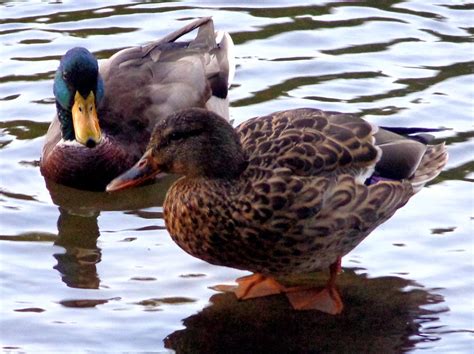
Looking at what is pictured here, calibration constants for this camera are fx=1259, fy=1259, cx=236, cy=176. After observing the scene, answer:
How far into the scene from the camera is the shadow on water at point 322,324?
19.6 ft

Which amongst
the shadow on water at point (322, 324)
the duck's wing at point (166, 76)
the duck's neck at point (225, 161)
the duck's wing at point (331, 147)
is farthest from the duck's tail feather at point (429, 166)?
the duck's wing at point (166, 76)

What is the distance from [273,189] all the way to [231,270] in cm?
101

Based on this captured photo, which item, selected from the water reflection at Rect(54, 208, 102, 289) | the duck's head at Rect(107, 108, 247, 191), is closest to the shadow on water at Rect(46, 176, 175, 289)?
the water reflection at Rect(54, 208, 102, 289)

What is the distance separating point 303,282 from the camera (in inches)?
264

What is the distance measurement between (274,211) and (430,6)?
4.80 metres

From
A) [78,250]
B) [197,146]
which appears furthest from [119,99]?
[197,146]

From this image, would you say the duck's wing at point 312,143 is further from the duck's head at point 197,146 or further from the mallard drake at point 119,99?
the mallard drake at point 119,99

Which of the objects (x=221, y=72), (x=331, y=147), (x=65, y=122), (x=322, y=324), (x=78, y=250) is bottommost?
(x=322, y=324)

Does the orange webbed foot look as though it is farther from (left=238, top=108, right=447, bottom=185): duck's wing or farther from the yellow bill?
the yellow bill

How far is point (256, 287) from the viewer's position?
6.57 meters

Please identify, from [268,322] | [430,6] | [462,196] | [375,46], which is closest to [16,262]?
[268,322]

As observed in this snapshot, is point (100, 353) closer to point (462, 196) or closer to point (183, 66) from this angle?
point (462, 196)

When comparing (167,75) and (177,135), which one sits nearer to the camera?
(177,135)

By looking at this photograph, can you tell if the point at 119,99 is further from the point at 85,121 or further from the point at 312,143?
the point at 312,143
